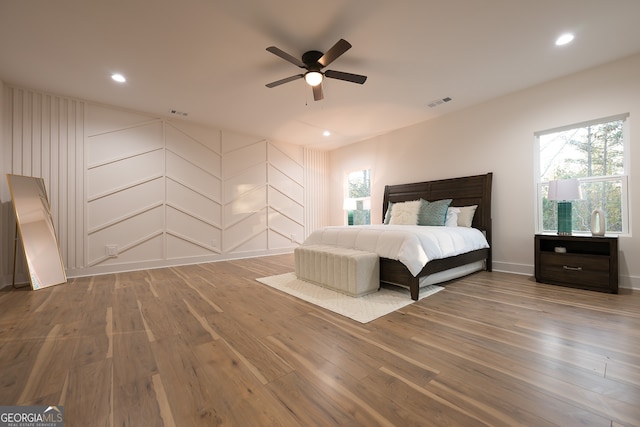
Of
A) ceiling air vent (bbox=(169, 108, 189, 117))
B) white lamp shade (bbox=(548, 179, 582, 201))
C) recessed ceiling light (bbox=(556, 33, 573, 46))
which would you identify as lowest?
white lamp shade (bbox=(548, 179, 582, 201))

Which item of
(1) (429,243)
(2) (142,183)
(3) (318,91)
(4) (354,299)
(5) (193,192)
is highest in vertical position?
(3) (318,91)

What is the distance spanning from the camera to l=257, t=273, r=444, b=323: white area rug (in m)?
2.25

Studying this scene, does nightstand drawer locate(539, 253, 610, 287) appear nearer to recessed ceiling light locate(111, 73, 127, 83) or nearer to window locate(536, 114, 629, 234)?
window locate(536, 114, 629, 234)

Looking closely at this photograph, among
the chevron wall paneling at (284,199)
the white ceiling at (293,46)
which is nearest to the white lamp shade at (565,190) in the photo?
the white ceiling at (293,46)

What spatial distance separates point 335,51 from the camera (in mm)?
2350

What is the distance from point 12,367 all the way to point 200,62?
299 cm

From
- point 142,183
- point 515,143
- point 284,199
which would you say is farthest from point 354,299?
point 142,183

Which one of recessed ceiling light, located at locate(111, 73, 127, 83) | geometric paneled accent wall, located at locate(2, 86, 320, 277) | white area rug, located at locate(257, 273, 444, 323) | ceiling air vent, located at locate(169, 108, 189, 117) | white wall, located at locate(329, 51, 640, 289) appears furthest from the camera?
ceiling air vent, located at locate(169, 108, 189, 117)

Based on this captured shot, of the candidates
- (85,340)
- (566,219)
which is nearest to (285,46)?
(85,340)

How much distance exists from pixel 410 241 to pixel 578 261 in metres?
2.02

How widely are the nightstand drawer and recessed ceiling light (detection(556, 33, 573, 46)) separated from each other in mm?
2274

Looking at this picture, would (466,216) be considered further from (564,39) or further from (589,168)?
(564,39)

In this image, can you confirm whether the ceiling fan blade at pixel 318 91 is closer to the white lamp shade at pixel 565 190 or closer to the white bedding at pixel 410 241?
the white bedding at pixel 410 241

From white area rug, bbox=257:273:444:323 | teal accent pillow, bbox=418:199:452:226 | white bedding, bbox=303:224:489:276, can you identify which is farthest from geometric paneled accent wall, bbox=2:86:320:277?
teal accent pillow, bbox=418:199:452:226
